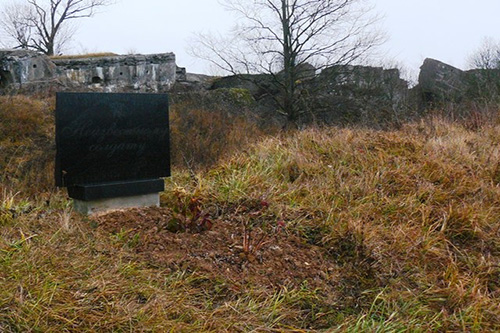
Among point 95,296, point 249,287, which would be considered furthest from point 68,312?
point 249,287

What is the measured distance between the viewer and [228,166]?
567 cm

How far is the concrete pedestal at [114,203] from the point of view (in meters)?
4.27

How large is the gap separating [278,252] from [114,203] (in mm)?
1671

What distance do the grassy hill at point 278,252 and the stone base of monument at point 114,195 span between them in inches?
5.9

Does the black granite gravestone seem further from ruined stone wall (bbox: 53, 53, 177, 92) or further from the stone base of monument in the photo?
ruined stone wall (bbox: 53, 53, 177, 92)

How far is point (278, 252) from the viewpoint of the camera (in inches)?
145

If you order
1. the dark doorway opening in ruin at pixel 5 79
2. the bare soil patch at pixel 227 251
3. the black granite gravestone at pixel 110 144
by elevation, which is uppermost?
the dark doorway opening in ruin at pixel 5 79

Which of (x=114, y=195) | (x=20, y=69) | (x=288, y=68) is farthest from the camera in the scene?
(x=288, y=68)

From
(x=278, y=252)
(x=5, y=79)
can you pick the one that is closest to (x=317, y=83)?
(x=5, y=79)

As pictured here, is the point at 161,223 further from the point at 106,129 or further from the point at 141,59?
the point at 141,59

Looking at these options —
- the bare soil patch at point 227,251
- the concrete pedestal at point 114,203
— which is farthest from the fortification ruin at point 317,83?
the bare soil patch at point 227,251

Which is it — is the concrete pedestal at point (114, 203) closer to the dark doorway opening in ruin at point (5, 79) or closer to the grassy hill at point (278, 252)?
the grassy hill at point (278, 252)

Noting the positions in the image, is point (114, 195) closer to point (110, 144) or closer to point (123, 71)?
point (110, 144)

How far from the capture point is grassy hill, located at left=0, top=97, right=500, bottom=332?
2.72 m
